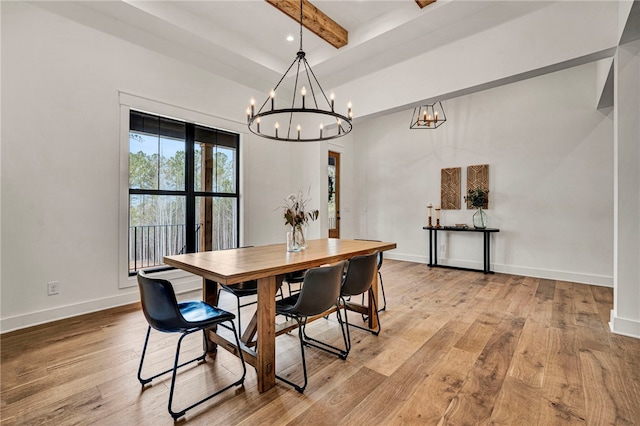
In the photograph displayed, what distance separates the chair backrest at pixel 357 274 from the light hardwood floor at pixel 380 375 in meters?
0.51

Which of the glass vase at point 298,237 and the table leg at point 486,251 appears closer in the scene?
the glass vase at point 298,237

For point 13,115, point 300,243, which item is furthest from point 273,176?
point 13,115

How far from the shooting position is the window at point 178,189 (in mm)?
3646

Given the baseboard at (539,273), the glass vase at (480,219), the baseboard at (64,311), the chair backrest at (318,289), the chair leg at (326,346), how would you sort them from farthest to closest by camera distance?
the glass vase at (480,219), the baseboard at (539,273), the baseboard at (64,311), the chair leg at (326,346), the chair backrest at (318,289)

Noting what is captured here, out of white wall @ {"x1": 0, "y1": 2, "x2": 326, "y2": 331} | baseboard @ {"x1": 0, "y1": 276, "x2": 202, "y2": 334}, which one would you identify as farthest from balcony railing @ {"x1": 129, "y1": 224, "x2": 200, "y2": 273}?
Answer: baseboard @ {"x1": 0, "y1": 276, "x2": 202, "y2": 334}

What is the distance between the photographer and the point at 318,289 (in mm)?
1968

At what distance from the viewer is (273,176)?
16.8 ft

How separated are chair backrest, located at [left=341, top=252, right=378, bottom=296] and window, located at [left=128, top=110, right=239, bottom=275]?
2647 mm

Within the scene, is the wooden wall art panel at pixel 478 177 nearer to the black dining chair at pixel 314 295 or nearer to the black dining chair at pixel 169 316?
the black dining chair at pixel 314 295

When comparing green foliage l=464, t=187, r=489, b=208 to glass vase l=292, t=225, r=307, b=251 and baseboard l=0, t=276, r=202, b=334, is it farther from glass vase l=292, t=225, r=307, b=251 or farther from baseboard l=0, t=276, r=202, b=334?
baseboard l=0, t=276, r=202, b=334

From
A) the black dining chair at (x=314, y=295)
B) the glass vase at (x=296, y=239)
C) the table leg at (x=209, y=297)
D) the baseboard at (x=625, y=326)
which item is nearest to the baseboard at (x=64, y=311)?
the table leg at (x=209, y=297)

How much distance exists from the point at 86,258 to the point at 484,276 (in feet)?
18.7

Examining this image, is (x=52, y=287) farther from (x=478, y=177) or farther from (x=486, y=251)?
(x=478, y=177)

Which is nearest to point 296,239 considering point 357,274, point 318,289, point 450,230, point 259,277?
point 357,274
